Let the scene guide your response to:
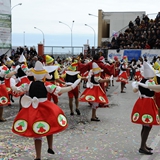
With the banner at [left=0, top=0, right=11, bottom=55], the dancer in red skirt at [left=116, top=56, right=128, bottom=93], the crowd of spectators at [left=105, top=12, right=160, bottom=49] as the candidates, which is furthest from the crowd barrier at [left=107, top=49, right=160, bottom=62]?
the dancer in red skirt at [left=116, top=56, right=128, bottom=93]

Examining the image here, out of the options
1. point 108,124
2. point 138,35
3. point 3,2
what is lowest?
point 108,124

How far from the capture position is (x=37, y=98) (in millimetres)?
5402

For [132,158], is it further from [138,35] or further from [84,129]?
[138,35]

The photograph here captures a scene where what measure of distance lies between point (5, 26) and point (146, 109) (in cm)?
2191

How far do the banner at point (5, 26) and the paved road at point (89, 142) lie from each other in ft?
55.5

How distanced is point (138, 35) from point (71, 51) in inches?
292

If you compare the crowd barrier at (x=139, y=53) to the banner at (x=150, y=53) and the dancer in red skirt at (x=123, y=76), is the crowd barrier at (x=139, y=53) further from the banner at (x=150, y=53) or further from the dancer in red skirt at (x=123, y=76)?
the dancer in red skirt at (x=123, y=76)

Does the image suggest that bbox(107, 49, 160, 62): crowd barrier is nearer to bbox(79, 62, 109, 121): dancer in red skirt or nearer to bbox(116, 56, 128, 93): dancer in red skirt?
bbox(116, 56, 128, 93): dancer in red skirt

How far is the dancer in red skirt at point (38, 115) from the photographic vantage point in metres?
5.16

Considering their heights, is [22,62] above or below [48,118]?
above

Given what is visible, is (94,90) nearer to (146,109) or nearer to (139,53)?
(146,109)

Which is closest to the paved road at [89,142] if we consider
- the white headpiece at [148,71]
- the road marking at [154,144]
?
the road marking at [154,144]

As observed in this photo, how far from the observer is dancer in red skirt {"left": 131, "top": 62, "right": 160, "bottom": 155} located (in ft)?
19.5

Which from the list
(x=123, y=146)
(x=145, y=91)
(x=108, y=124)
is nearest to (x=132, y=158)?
(x=123, y=146)
